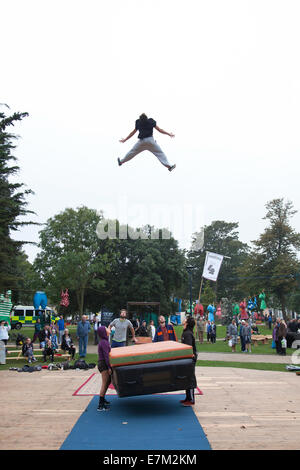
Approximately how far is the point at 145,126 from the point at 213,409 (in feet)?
18.3

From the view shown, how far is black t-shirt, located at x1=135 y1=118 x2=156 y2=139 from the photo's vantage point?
8.62m

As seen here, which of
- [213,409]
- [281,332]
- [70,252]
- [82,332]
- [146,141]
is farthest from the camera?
[70,252]

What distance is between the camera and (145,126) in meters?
8.66

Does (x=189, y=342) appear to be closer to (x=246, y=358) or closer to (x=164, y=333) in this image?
(x=164, y=333)

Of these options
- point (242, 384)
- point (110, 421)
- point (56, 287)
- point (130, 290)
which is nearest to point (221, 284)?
point (130, 290)

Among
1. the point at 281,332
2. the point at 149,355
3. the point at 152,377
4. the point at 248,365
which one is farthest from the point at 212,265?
the point at 152,377

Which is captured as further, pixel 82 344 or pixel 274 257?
pixel 274 257

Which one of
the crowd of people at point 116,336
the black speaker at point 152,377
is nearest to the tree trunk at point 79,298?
the crowd of people at point 116,336

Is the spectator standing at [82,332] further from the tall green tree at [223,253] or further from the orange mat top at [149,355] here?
the tall green tree at [223,253]

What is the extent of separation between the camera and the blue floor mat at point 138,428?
565 cm

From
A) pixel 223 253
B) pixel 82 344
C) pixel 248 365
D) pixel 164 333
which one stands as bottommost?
pixel 248 365

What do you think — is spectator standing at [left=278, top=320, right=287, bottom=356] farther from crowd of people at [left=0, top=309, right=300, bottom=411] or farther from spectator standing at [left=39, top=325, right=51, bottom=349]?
spectator standing at [left=39, top=325, right=51, bottom=349]

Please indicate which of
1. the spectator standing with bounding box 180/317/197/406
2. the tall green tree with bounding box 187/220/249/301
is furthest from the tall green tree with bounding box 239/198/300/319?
the spectator standing with bounding box 180/317/197/406
